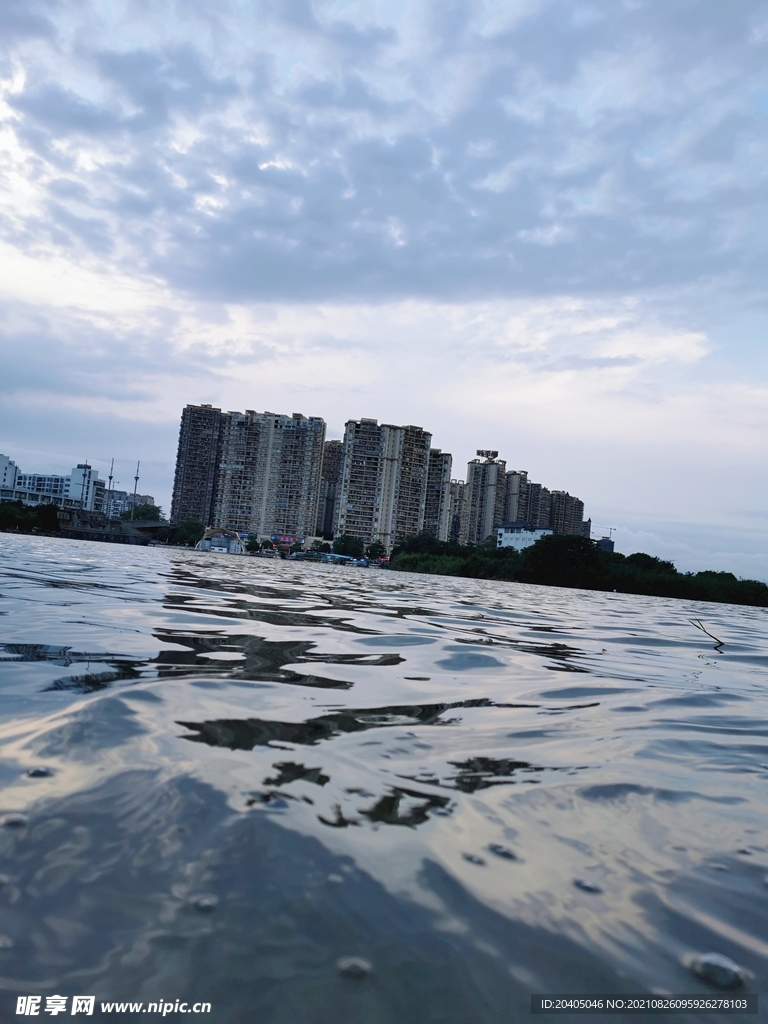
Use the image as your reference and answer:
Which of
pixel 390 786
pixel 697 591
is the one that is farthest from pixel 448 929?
pixel 697 591

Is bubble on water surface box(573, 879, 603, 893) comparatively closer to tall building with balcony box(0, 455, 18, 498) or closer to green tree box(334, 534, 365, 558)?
green tree box(334, 534, 365, 558)

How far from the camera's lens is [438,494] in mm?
124938

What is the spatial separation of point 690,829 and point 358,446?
119 metres

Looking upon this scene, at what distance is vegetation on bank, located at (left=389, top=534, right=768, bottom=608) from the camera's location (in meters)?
50.2

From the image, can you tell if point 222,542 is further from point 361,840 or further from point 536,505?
point 361,840

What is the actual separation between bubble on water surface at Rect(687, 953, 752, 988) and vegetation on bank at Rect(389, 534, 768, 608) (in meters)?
51.9

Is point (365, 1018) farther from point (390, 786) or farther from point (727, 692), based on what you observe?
point (727, 692)

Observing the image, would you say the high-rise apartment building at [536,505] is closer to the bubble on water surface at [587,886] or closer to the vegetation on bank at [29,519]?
the vegetation on bank at [29,519]

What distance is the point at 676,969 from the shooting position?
4.65 feet

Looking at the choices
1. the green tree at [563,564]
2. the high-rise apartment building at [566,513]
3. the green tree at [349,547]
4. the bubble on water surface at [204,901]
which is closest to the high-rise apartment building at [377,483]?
the green tree at [349,547]

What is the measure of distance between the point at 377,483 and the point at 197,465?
128ft

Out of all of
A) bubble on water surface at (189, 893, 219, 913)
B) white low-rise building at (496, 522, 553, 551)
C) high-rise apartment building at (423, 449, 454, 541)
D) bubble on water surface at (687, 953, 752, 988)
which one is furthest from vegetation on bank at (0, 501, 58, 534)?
bubble on water surface at (687, 953, 752, 988)

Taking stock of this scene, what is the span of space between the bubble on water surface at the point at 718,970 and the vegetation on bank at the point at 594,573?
51.9 m

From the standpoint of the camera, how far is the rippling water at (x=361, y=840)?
1.34 m
